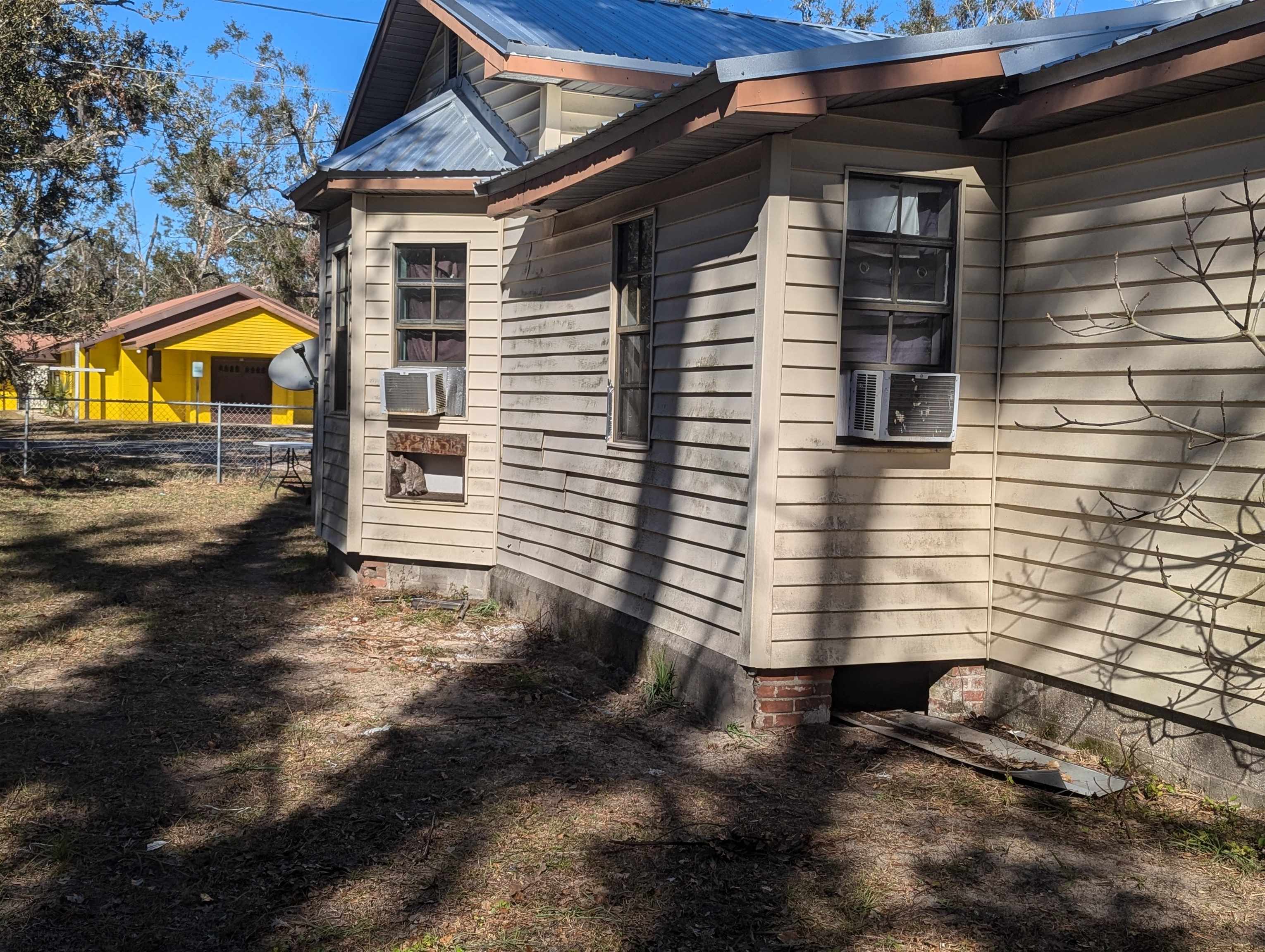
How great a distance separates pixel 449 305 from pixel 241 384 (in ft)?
109

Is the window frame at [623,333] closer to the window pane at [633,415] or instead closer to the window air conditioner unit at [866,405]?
the window pane at [633,415]

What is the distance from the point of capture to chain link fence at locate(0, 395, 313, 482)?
64.8 ft

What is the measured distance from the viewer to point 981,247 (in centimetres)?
627

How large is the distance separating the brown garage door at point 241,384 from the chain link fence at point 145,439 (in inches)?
7.3

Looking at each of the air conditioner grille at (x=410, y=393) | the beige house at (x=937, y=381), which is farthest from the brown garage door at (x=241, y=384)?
the beige house at (x=937, y=381)

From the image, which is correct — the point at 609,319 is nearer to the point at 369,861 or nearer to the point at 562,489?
the point at 562,489

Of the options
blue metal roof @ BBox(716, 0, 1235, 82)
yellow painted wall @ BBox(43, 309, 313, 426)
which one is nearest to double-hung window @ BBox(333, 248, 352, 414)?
blue metal roof @ BBox(716, 0, 1235, 82)

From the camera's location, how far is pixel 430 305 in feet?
33.0

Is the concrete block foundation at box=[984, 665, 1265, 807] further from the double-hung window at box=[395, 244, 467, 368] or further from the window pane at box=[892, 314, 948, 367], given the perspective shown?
the double-hung window at box=[395, 244, 467, 368]

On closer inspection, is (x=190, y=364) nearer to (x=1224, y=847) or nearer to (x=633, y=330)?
(x=633, y=330)

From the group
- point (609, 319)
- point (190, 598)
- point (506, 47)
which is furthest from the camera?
point (190, 598)

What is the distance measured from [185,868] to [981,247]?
4917 mm

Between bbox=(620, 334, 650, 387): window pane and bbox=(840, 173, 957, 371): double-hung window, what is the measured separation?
Result: 169 centimetres

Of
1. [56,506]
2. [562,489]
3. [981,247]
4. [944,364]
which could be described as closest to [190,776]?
[562,489]
